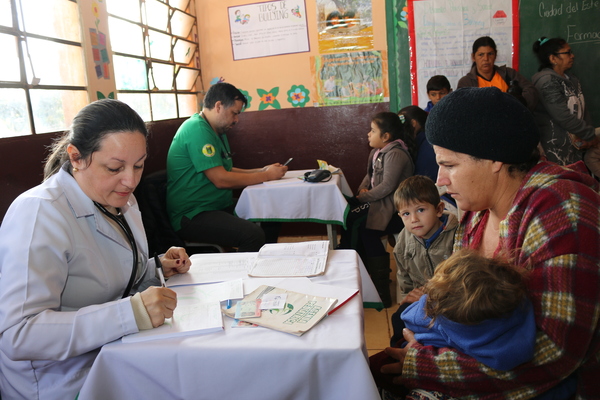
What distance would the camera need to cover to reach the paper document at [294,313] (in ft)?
3.70

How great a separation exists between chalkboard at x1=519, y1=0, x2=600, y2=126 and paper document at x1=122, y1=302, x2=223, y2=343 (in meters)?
4.32

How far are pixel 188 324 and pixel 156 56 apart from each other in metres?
3.24

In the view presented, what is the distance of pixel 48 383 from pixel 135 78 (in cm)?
273

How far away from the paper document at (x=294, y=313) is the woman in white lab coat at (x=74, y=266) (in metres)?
0.25

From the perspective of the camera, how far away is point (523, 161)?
1.18m

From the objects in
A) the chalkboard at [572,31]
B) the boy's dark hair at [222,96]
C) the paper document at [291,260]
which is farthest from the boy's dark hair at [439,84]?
the paper document at [291,260]

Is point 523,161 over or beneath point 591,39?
beneath

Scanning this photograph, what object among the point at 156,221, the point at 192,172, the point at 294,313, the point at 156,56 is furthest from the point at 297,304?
the point at 156,56

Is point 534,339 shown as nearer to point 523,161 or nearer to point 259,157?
point 523,161

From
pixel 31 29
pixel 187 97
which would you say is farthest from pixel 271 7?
pixel 31 29

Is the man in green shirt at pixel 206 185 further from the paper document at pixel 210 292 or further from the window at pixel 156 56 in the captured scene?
the paper document at pixel 210 292

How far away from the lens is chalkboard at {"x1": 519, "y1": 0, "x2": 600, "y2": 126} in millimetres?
4234

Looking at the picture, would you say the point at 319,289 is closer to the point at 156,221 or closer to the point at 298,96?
the point at 156,221

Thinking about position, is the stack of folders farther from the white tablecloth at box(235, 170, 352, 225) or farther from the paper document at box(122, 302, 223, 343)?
the white tablecloth at box(235, 170, 352, 225)
